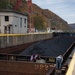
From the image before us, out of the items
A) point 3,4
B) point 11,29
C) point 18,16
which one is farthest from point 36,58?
point 3,4

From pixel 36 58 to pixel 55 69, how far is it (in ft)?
10.7

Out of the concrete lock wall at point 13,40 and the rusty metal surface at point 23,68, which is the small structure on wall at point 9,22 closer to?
the concrete lock wall at point 13,40

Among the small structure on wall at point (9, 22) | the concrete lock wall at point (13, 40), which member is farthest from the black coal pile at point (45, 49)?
the small structure on wall at point (9, 22)

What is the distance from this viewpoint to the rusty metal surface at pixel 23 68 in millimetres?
14609

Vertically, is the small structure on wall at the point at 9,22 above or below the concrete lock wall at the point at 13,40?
above

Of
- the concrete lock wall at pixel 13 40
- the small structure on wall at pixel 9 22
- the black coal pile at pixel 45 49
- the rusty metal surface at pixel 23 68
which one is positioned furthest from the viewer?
the small structure on wall at pixel 9 22

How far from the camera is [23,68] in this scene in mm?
14945

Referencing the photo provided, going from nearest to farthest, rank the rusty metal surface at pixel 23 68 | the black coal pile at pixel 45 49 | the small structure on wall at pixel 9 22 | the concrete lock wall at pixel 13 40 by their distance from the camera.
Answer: the rusty metal surface at pixel 23 68 → the black coal pile at pixel 45 49 → the concrete lock wall at pixel 13 40 → the small structure on wall at pixel 9 22

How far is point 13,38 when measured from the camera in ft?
119

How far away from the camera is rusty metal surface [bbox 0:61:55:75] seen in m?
14.6

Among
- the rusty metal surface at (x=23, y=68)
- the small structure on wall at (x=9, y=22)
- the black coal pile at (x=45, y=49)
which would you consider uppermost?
the small structure on wall at (x=9, y=22)

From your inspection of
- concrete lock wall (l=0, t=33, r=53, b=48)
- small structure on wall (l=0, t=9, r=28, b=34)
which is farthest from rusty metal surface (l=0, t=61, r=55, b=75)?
small structure on wall (l=0, t=9, r=28, b=34)

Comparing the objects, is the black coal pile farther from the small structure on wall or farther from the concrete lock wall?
the small structure on wall

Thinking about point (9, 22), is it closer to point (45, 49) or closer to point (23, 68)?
point (45, 49)
